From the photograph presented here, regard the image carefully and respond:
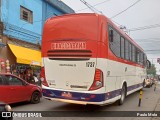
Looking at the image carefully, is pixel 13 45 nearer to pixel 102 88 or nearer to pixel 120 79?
pixel 120 79

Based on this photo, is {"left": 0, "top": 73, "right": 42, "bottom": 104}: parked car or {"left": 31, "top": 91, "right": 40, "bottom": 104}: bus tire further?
{"left": 31, "top": 91, "right": 40, "bottom": 104}: bus tire

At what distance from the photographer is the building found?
1797 cm

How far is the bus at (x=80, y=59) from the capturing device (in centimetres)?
923

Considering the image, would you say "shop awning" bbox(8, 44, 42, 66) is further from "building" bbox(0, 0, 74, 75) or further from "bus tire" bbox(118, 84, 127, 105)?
"bus tire" bbox(118, 84, 127, 105)

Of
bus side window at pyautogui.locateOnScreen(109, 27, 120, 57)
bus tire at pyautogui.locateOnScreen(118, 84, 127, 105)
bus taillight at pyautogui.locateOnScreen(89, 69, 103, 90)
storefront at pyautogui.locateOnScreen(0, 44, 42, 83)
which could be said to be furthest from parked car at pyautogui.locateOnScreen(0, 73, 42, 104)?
storefront at pyautogui.locateOnScreen(0, 44, 42, 83)

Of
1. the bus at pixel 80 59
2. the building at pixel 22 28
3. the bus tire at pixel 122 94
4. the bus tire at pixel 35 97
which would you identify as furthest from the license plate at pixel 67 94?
the building at pixel 22 28

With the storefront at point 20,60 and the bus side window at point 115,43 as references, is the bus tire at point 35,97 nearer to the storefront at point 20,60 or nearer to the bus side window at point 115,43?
the bus side window at point 115,43

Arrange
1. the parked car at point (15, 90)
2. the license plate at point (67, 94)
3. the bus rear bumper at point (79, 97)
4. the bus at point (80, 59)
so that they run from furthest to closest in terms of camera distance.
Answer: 1. the parked car at point (15, 90)
2. the license plate at point (67, 94)
3. the bus at point (80, 59)
4. the bus rear bumper at point (79, 97)

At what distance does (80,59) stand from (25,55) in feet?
34.2

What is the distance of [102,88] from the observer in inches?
362

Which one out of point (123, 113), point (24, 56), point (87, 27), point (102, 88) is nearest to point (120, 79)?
point (123, 113)

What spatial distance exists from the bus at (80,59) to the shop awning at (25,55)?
8348 millimetres

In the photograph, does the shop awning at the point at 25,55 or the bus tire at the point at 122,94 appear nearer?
the bus tire at the point at 122,94

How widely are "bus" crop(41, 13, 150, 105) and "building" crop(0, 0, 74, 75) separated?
27.0ft
